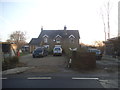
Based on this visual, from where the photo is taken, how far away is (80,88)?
5.95 m

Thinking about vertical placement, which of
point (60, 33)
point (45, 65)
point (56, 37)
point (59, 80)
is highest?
point (60, 33)

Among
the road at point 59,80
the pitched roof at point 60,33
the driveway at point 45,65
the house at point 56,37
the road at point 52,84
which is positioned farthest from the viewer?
the pitched roof at point 60,33

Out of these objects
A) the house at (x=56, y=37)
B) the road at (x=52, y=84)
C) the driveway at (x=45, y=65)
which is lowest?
the driveway at (x=45, y=65)

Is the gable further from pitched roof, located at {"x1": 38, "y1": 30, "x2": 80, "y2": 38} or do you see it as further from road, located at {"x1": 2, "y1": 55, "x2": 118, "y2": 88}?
road, located at {"x1": 2, "y1": 55, "x2": 118, "y2": 88}

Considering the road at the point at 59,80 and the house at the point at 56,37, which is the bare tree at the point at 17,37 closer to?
the house at the point at 56,37

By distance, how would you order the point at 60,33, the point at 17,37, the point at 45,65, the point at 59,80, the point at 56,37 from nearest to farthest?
the point at 59,80 → the point at 45,65 → the point at 56,37 → the point at 60,33 → the point at 17,37

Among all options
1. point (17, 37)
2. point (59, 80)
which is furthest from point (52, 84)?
point (17, 37)

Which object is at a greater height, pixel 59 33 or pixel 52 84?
pixel 59 33

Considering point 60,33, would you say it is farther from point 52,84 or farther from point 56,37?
point 52,84

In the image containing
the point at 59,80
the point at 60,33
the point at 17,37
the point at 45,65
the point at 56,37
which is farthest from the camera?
the point at 17,37

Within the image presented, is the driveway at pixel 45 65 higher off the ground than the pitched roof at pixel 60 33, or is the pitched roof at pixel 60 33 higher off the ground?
the pitched roof at pixel 60 33

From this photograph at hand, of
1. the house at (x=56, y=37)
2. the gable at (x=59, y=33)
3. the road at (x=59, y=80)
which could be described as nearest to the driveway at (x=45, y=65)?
the road at (x=59, y=80)

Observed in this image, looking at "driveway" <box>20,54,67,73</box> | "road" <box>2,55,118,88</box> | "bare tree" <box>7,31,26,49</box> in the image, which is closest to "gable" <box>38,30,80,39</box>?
"bare tree" <box>7,31,26,49</box>

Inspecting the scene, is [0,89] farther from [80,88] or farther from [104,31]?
[104,31]
